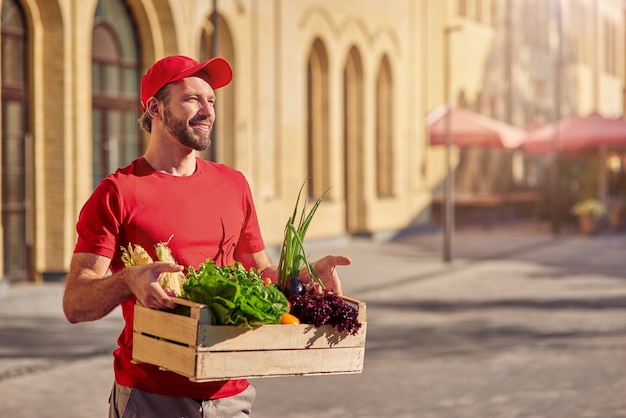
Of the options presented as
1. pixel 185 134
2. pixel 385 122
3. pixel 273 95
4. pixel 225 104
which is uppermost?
pixel 273 95

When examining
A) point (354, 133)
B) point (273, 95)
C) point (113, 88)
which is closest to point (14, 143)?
point (113, 88)

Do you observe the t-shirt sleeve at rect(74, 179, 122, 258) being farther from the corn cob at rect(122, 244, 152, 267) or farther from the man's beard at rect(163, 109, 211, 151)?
the man's beard at rect(163, 109, 211, 151)

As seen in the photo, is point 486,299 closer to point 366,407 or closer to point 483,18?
point 366,407

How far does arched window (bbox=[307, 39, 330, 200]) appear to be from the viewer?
86.7 feet

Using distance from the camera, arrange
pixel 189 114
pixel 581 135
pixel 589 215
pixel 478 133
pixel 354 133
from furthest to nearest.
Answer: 1. pixel 581 135
2. pixel 589 215
3. pixel 478 133
4. pixel 354 133
5. pixel 189 114

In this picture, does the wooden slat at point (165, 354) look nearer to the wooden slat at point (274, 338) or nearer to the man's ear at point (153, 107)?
the wooden slat at point (274, 338)

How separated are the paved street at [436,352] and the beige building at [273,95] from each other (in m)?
1.90

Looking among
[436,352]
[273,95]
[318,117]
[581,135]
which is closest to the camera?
[436,352]

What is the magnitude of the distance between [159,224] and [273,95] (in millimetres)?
20510

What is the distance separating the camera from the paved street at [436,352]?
8.96 meters

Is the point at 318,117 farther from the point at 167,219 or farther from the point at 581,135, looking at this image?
the point at 167,219

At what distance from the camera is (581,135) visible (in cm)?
3216

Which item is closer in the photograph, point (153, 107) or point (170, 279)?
point (170, 279)

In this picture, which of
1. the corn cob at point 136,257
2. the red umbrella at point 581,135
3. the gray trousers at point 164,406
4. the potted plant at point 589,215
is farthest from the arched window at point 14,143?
the red umbrella at point 581,135
